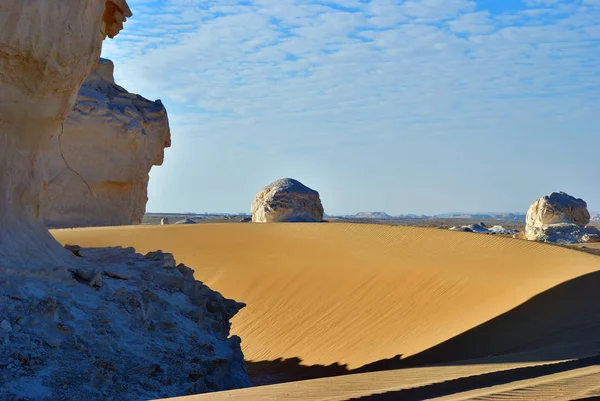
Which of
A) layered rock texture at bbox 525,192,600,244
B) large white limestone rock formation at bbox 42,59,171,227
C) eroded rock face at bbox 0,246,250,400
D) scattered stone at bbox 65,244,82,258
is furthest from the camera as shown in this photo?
layered rock texture at bbox 525,192,600,244

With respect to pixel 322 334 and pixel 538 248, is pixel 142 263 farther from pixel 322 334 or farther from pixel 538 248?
pixel 538 248

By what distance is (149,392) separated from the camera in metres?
6.53

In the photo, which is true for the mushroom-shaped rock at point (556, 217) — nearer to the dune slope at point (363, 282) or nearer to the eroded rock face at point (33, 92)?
the dune slope at point (363, 282)

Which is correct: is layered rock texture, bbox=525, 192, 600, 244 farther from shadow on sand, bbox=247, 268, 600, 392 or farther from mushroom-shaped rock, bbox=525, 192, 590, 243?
shadow on sand, bbox=247, 268, 600, 392

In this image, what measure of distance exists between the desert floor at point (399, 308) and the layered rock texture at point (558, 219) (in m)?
15.1

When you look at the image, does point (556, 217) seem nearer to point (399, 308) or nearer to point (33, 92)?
point (399, 308)

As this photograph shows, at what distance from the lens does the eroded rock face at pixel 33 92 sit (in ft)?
23.3

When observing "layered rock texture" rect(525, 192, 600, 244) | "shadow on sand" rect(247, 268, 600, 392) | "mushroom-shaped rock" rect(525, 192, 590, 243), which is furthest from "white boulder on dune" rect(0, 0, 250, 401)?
"mushroom-shaped rock" rect(525, 192, 590, 243)

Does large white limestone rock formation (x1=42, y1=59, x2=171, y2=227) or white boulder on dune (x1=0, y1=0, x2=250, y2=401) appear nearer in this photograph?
white boulder on dune (x1=0, y1=0, x2=250, y2=401)

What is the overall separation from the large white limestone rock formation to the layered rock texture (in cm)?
1655

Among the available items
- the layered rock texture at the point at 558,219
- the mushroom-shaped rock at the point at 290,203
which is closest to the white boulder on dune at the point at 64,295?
the mushroom-shaped rock at the point at 290,203

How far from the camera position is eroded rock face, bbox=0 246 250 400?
6102 mm

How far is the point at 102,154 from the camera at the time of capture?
22219 mm

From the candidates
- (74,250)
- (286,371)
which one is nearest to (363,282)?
(286,371)
